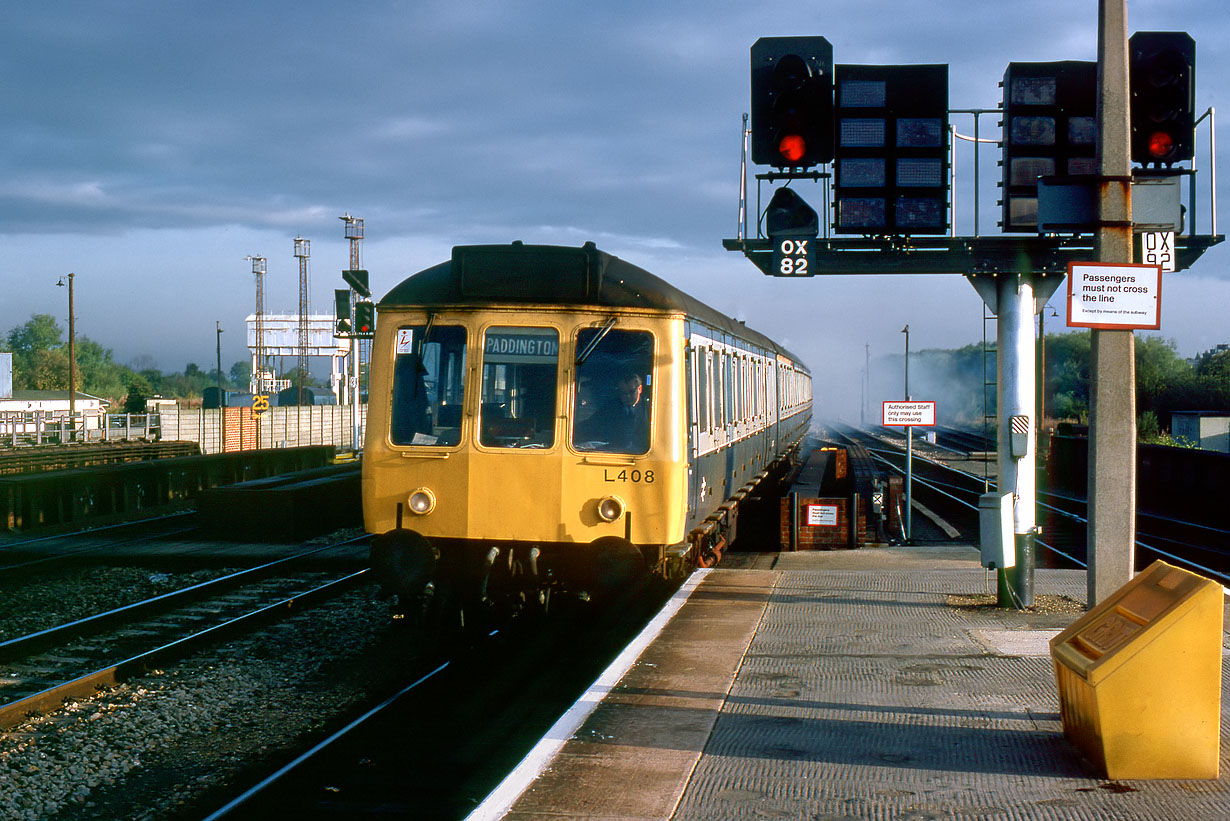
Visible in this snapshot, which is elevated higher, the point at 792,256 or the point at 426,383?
the point at 792,256

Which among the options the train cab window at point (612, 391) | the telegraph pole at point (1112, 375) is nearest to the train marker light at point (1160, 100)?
the telegraph pole at point (1112, 375)

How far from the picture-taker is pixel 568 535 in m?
8.97

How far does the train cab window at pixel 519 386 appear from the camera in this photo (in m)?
9.07

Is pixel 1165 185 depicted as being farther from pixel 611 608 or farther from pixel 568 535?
pixel 611 608

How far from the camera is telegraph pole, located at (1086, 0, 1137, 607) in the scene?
7691 millimetres

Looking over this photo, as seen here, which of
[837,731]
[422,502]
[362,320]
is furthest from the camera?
[362,320]

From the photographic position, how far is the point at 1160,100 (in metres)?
8.35

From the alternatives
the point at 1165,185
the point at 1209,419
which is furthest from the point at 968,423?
the point at 1165,185

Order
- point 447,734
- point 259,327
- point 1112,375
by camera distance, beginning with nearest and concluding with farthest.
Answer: point 447,734
point 1112,375
point 259,327

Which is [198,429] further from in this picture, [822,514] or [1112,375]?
[1112,375]

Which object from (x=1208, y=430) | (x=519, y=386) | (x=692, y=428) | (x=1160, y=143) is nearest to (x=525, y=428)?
(x=519, y=386)

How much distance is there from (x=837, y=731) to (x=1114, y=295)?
A: 135 inches

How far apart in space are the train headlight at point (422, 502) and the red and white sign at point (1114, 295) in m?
4.72

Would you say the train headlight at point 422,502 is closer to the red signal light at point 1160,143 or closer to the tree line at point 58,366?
the red signal light at point 1160,143
